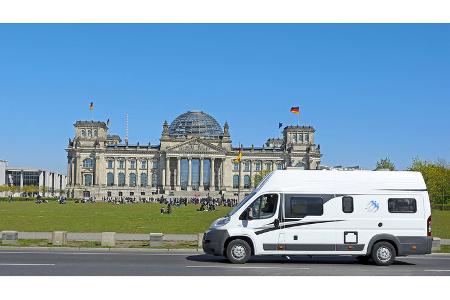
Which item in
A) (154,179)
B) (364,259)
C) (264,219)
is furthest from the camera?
Answer: (154,179)

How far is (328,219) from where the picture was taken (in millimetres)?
22109

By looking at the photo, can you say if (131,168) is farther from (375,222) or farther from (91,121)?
(375,222)

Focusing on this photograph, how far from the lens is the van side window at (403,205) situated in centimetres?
2238

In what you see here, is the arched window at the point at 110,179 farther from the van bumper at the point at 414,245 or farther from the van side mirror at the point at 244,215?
the van bumper at the point at 414,245

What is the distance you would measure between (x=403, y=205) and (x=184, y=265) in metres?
7.95

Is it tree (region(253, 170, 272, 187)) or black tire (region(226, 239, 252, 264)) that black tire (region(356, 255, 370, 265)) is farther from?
tree (region(253, 170, 272, 187))

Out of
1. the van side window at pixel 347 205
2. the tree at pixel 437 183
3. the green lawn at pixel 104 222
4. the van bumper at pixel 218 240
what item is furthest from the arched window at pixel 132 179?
the van side window at pixel 347 205

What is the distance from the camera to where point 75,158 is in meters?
191

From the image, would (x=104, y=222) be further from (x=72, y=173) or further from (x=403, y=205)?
(x=72, y=173)

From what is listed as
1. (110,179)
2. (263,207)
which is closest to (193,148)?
(110,179)

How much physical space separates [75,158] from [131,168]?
16.9 m

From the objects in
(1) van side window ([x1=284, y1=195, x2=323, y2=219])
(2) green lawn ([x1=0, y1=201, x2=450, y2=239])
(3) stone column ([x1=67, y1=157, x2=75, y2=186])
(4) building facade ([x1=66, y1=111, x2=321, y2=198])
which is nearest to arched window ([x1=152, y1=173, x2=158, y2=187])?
(4) building facade ([x1=66, y1=111, x2=321, y2=198])

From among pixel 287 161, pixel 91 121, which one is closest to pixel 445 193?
pixel 287 161

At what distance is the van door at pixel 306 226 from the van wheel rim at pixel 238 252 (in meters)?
1.26
